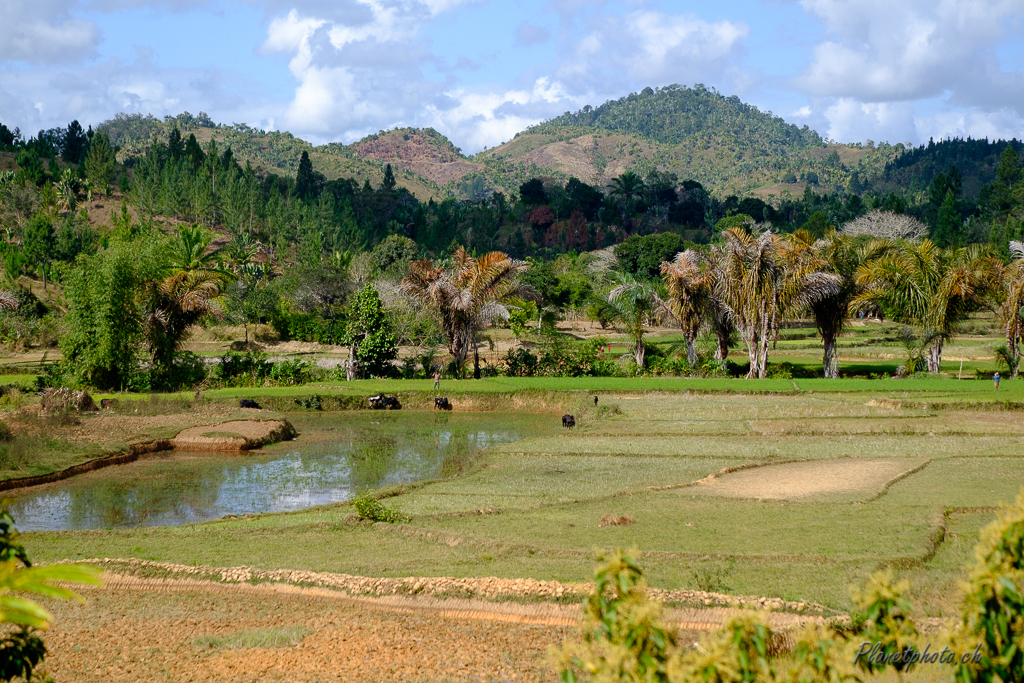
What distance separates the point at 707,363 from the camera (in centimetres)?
3556

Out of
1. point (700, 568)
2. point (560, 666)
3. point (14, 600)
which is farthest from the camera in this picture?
point (700, 568)

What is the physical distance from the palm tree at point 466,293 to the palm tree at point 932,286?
14859mm

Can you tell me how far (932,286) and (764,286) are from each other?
22.6 feet

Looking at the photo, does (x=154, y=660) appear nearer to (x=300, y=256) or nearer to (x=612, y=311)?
(x=612, y=311)

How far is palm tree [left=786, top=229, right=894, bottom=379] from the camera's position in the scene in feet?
114

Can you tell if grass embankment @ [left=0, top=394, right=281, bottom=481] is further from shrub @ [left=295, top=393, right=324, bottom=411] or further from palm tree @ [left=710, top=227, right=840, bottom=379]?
palm tree @ [left=710, top=227, right=840, bottom=379]

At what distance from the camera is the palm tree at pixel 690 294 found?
1428 inches

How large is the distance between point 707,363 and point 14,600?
3450 cm

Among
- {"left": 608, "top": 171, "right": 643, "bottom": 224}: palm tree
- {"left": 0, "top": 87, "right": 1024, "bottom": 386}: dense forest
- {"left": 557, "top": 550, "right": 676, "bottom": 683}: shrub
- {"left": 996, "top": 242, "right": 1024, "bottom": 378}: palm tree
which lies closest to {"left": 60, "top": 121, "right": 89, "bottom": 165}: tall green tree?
{"left": 0, "top": 87, "right": 1024, "bottom": 386}: dense forest

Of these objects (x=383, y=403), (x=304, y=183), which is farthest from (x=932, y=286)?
(x=304, y=183)

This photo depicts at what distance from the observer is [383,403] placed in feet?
96.1

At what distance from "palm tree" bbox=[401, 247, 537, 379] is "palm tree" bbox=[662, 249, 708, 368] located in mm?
6234

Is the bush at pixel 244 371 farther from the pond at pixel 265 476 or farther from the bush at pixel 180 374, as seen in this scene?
the pond at pixel 265 476

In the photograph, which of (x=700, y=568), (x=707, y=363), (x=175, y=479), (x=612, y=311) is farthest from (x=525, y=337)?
(x=700, y=568)
